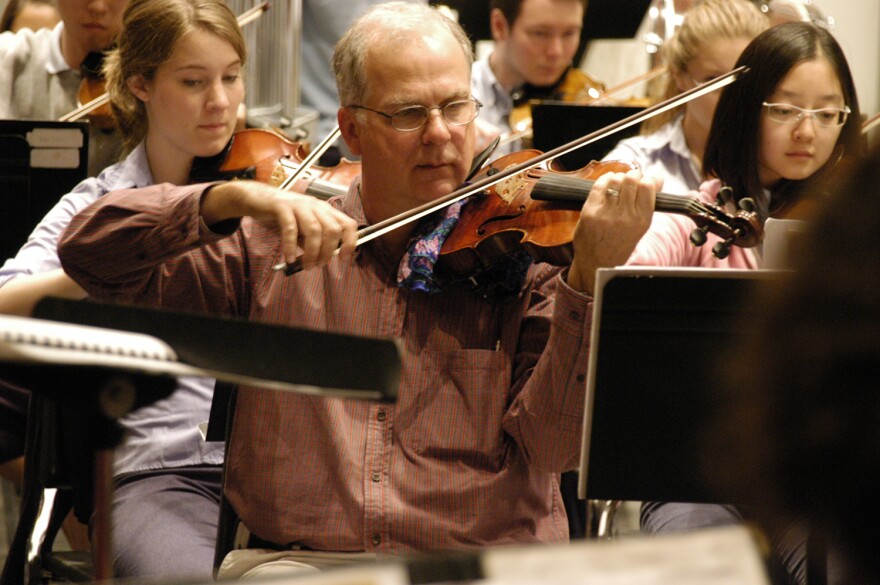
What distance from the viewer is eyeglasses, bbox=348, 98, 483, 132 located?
62.7 inches

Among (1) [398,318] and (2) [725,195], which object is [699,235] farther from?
(1) [398,318]

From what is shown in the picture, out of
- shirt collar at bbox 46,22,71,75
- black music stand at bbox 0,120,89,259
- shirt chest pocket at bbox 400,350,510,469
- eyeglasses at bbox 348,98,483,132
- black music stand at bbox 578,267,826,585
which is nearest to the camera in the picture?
black music stand at bbox 578,267,826,585

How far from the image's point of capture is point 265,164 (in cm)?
218

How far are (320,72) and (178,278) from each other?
88.6 inches

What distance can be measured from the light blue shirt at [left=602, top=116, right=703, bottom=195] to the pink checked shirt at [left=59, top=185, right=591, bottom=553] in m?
1.02

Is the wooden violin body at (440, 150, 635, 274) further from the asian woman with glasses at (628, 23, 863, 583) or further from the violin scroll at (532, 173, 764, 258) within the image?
the asian woman with glasses at (628, 23, 863, 583)

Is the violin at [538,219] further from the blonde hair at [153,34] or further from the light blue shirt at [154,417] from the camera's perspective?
the blonde hair at [153,34]

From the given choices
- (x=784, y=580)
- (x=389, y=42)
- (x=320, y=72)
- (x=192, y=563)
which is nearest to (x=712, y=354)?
(x=784, y=580)

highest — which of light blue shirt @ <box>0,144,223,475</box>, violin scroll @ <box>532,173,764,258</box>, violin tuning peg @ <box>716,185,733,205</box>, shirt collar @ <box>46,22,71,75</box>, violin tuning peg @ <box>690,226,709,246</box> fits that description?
shirt collar @ <box>46,22,71,75</box>

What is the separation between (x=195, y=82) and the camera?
6.97 feet

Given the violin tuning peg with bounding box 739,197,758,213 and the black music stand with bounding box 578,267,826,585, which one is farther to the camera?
the violin tuning peg with bounding box 739,197,758,213

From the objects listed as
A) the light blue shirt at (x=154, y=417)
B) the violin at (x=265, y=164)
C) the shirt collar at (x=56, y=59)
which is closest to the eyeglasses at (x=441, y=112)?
the violin at (x=265, y=164)

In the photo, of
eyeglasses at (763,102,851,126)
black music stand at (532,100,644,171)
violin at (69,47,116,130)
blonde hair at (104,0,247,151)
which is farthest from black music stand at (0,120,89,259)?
eyeglasses at (763,102,851,126)

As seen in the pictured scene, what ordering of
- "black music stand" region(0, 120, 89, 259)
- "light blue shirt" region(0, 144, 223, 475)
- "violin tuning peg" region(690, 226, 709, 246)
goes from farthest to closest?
"black music stand" region(0, 120, 89, 259)
"light blue shirt" region(0, 144, 223, 475)
"violin tuning peg" region(690, 226, 709, 246)
